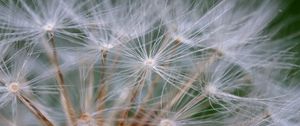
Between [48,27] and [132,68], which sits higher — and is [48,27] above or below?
above

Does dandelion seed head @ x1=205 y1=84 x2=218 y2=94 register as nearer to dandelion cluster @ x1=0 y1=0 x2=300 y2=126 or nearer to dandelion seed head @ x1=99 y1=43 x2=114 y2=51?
dandelion cluster @ x1=0 y1=0 x2=300 y2=126

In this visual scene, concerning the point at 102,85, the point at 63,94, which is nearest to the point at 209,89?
the point at 102,85

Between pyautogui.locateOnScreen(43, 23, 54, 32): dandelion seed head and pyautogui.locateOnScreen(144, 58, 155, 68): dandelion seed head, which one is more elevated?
pyautogui.locateOnScreen(43, 23, 54, 32): dandelion seed head

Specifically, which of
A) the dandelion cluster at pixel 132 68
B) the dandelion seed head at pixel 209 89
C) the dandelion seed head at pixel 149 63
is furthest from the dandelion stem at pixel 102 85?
the dandelion seed head at pixel 209 89

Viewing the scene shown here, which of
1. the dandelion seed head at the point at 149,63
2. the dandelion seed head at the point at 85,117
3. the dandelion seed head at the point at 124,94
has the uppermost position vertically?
the dandelion seed head at the point at 149,63

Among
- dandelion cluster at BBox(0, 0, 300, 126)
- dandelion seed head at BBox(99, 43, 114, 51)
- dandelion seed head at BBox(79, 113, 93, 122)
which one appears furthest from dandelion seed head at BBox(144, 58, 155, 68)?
dandelion seed head at BBox(79, 113, 93, 122)

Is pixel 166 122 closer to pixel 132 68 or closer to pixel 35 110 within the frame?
pixel 132 68

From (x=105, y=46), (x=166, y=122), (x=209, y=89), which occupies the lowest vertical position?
(x=166, y=122)

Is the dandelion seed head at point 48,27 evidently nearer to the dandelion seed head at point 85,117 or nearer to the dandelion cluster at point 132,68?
the dandelion cluster at point 132,68
